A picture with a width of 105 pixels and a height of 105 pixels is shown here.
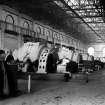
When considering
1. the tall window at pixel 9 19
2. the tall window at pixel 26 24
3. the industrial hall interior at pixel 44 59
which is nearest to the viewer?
the industrial hall interior at pixel 44 59

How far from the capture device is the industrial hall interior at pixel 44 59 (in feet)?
17.3

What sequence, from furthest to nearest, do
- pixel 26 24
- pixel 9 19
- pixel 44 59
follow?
1. pixel 26 24
2. pixel 9 19
3. pixel 44 59

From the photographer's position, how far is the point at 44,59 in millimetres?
8328

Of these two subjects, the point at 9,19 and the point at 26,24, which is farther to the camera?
the point at 26,24

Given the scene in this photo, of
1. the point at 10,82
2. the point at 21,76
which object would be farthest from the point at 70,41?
the point at 10,82

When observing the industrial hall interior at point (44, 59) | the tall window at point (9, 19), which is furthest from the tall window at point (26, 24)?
the tall window at point (9, 19)

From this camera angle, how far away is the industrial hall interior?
17.3 ft

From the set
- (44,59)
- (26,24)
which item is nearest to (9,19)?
(26,24)

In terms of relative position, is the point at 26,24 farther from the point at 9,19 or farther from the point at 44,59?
the point at 44,59

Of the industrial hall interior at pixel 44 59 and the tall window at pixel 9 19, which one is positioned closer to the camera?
the industrial hall interior at pixel 44 59

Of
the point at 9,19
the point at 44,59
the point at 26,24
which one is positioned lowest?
the point at 44,59

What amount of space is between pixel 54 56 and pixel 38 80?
53.2 inches

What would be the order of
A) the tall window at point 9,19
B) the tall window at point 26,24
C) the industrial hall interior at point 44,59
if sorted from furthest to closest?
the tall window at point 26,24 → the tall window at point 9,19 → the industrial hall interior at point 44,59

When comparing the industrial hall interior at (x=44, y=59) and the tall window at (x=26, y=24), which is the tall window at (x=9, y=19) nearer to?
the industrial hall interior at (x=44, y=59)
